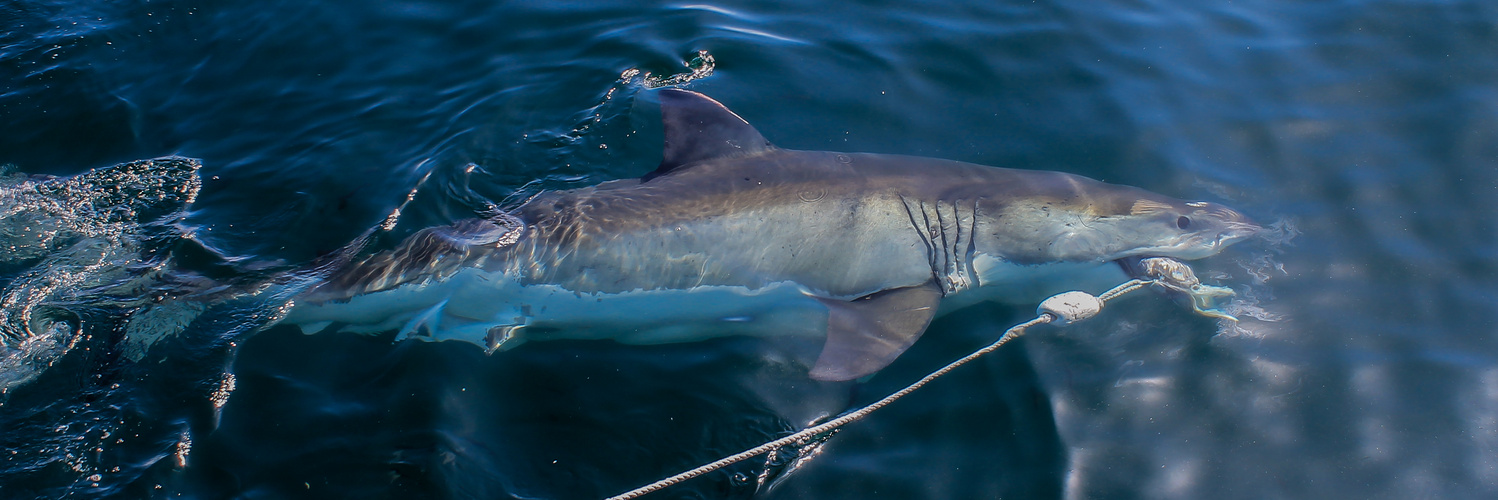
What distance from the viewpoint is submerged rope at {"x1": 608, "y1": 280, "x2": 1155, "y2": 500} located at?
2.88 meters

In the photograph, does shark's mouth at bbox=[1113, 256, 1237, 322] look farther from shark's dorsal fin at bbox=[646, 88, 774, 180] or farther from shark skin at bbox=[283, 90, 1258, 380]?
shark's dorsal fin at bbox=[646, 88, 774, 180]

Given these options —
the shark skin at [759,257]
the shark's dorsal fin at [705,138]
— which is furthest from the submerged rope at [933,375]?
the shark's dorsal fin at [705,138]

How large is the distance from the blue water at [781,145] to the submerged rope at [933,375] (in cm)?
11

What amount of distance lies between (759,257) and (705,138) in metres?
0.72

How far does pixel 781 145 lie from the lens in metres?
5.11

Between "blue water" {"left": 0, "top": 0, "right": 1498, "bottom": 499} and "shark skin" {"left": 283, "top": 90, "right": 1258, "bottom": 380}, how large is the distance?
0.15m

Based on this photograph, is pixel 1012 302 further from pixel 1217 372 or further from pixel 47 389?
pixel 47 389

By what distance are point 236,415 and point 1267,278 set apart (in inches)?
186

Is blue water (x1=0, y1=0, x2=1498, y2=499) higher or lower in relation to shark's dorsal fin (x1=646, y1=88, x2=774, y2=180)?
lower

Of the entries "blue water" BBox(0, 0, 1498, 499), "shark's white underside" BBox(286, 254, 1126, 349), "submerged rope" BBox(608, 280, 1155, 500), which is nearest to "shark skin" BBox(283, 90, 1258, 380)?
"shark's white underside" BBox(286, 254, 1126, 349)

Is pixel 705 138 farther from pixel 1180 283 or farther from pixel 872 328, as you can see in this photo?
pixel 1180 283

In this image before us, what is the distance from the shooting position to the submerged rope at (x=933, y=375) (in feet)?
9.45

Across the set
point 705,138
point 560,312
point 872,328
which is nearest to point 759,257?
point 872,328

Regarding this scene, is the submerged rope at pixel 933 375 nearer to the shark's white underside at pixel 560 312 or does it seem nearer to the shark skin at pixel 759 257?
the shark skin at pixel 759 257
